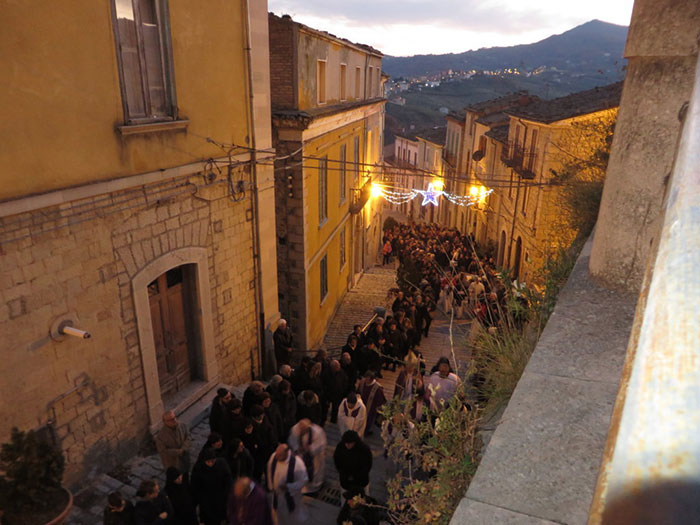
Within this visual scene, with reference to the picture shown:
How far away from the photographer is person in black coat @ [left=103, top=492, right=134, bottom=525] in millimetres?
→ 4812

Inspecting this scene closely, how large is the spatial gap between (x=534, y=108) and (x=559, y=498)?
69.9ft

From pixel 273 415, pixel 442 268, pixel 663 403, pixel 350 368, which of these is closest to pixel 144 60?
pixel 273 415

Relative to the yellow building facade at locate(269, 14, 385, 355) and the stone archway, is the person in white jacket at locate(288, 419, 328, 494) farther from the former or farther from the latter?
the yellow building facade at locate(269, 14, 385, 355)

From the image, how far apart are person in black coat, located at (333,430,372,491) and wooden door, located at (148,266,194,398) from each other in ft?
11.1

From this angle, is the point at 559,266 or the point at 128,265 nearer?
the point at 559,266

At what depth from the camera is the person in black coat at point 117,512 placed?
4.81 m

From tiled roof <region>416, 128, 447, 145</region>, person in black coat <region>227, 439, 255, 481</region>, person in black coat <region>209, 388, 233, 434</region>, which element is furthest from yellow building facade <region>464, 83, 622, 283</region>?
tiled roof <region>416, 128, 447, 145</region>

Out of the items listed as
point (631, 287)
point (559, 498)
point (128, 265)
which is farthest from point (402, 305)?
point (559, 498)

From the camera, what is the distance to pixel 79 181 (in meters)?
5.72

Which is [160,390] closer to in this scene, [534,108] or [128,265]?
[128,265]

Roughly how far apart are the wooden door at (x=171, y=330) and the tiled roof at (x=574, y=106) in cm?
1479

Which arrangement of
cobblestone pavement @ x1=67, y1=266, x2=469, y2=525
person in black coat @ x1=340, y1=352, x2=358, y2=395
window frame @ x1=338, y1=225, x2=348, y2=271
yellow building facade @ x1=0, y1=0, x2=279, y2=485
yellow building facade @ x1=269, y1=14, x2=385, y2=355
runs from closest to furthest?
yellow building facade @ x1=0, y1=0, x2=279, y2=485
cobblestone pavement @ x1=67, y1=266, x2=469, y2=525
person in black coat @ x1=340, y1=352, x2=358, y2=395
yellow building facade @ x1=269, y1=14, x2=385, y2=355
window frame @ x1=338, y1=225, x2=348, y2=271

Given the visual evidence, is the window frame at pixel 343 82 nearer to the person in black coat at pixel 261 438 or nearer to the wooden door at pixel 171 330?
the wooden door at pixel 171 330

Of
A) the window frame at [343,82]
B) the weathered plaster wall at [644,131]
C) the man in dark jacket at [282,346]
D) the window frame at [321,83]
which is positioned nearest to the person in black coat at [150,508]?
the weathered plaster wall at [644,131]
